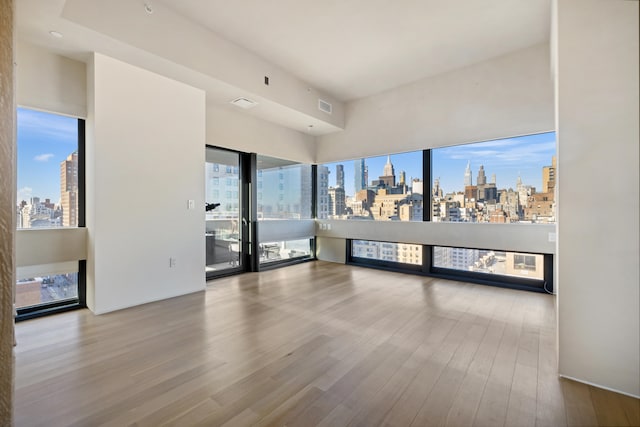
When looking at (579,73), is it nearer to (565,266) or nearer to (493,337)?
(565,266)

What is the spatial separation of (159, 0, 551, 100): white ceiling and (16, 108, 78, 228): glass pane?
5.99ft

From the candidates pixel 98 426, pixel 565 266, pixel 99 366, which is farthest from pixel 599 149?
pixel 99 366

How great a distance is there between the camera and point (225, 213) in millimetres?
4891

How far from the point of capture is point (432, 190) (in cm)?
488

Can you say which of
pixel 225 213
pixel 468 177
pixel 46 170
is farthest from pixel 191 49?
pixel 468 177

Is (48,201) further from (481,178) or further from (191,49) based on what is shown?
(481,178)

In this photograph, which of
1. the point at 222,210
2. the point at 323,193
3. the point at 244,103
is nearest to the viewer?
the point at 244,103

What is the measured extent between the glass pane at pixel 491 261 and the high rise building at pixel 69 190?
507 cm

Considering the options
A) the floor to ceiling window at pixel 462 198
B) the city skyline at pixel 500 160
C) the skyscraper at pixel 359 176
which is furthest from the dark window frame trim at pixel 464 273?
the skyscraper at pixel 359 176

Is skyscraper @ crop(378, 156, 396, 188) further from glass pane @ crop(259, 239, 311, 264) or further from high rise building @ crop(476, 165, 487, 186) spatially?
glass pane @ crop(259, 239, 311, 264)

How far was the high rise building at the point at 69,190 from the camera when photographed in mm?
3240

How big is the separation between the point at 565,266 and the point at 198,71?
4011 mm

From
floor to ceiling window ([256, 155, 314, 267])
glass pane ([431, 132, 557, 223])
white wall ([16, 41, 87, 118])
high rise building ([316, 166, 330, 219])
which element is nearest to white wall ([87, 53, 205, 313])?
white wall ([16, 41, 87, 118])

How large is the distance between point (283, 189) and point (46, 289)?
12.3ft
